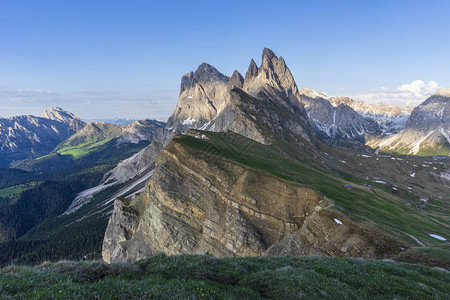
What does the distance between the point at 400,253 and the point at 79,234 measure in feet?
529

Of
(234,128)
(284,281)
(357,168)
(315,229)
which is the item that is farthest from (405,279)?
(357,168)

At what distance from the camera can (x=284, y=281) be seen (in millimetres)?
14117

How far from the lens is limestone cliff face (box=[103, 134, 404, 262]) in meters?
40.5

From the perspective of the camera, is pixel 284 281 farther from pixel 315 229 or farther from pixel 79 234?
pixel 79 234

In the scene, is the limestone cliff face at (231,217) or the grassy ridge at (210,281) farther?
the limestone cliff face at (231,217)

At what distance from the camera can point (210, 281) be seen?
13.0 m

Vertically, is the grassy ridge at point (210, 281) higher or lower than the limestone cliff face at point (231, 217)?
higher

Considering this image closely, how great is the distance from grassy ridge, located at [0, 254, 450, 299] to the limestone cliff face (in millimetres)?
20236

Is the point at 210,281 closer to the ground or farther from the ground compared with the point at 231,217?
farther from the ground

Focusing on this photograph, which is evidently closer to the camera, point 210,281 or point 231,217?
point 210,281

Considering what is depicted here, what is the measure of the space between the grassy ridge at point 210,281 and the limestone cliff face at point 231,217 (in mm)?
20236

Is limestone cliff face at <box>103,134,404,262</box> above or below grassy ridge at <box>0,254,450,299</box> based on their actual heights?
below

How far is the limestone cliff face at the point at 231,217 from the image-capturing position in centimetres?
4049

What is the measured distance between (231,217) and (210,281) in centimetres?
3971
